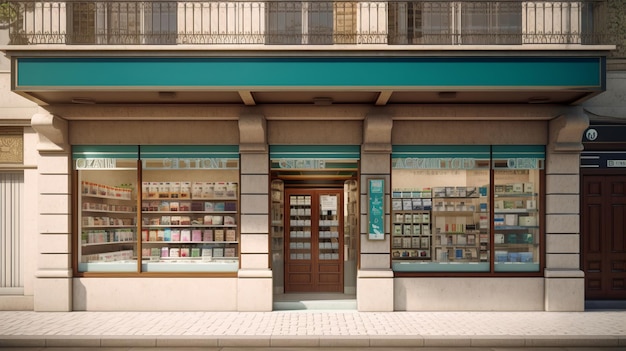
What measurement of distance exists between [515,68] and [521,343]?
4.89 metres

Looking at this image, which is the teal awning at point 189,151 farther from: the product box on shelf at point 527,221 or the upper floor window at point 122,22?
the product box on shelf at point 527,221

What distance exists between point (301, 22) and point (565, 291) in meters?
A: 7.72

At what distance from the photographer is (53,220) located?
522 inches

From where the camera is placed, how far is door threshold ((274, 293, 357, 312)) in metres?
13.5

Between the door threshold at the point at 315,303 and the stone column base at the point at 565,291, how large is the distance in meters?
Result: 4.01

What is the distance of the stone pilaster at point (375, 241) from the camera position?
42.8 feet

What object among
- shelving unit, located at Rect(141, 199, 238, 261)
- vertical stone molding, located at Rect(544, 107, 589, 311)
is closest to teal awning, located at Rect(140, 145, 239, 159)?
shelving unit, located at Rect(141, 199, 238, 261)

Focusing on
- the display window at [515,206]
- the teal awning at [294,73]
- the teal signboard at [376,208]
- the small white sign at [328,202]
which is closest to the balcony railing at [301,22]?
the teal awning at [294,73]

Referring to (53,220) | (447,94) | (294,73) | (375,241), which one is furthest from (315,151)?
(53,220)

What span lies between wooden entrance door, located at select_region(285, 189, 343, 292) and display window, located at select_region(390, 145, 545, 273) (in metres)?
2.39

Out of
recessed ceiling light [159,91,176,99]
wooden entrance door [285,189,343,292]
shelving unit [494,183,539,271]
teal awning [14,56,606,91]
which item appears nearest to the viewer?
teal awning [14,56,606,91]

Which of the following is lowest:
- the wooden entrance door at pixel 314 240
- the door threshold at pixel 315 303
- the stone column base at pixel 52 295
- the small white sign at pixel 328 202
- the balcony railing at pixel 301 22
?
the door threshold at pixel 315 303

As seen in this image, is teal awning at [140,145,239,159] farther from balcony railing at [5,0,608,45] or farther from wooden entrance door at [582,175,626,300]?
wooden entrance door at [582,175,626,300]

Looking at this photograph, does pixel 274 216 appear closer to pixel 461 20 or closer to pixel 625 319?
pixel 461 20
